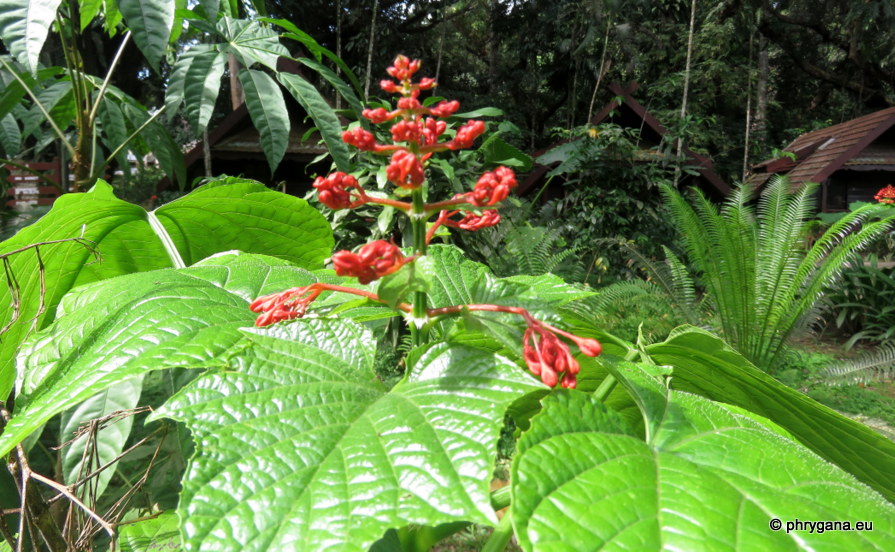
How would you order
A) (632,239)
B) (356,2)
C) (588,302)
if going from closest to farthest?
(588,302) < (632,239) < (356,2)

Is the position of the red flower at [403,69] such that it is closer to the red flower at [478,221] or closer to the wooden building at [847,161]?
the red flower at [478,221]

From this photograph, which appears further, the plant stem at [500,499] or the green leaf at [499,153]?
the green leaf at [499,153]

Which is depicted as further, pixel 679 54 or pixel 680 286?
pixel 679 54

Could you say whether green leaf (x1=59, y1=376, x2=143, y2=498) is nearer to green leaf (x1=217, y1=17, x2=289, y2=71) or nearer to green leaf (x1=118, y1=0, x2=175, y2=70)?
green leaf (x1=118, y1=0, x2=175, y2=70)

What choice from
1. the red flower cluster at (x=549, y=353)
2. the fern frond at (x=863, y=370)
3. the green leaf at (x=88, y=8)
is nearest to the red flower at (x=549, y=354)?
the red flower cluster at (x=549, y=353)

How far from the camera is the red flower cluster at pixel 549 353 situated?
364mm

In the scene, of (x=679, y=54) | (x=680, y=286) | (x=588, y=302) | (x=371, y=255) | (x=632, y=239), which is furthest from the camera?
(x=679, y=54)

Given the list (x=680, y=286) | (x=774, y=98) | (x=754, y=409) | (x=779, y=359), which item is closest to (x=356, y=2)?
(x=680, y=286)

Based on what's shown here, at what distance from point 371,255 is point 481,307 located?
94 millimetres

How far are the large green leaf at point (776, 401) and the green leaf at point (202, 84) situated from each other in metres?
1.01

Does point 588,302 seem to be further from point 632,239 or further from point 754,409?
point 754,409

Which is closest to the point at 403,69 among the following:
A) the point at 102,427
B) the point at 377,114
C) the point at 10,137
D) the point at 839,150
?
the point at 377,114

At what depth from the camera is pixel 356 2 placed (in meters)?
10.7

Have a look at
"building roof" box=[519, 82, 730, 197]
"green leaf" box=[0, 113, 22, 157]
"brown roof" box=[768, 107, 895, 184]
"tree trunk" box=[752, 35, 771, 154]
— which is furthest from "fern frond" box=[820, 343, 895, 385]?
"tree trunk" box=[752, 35, 771, 154]
